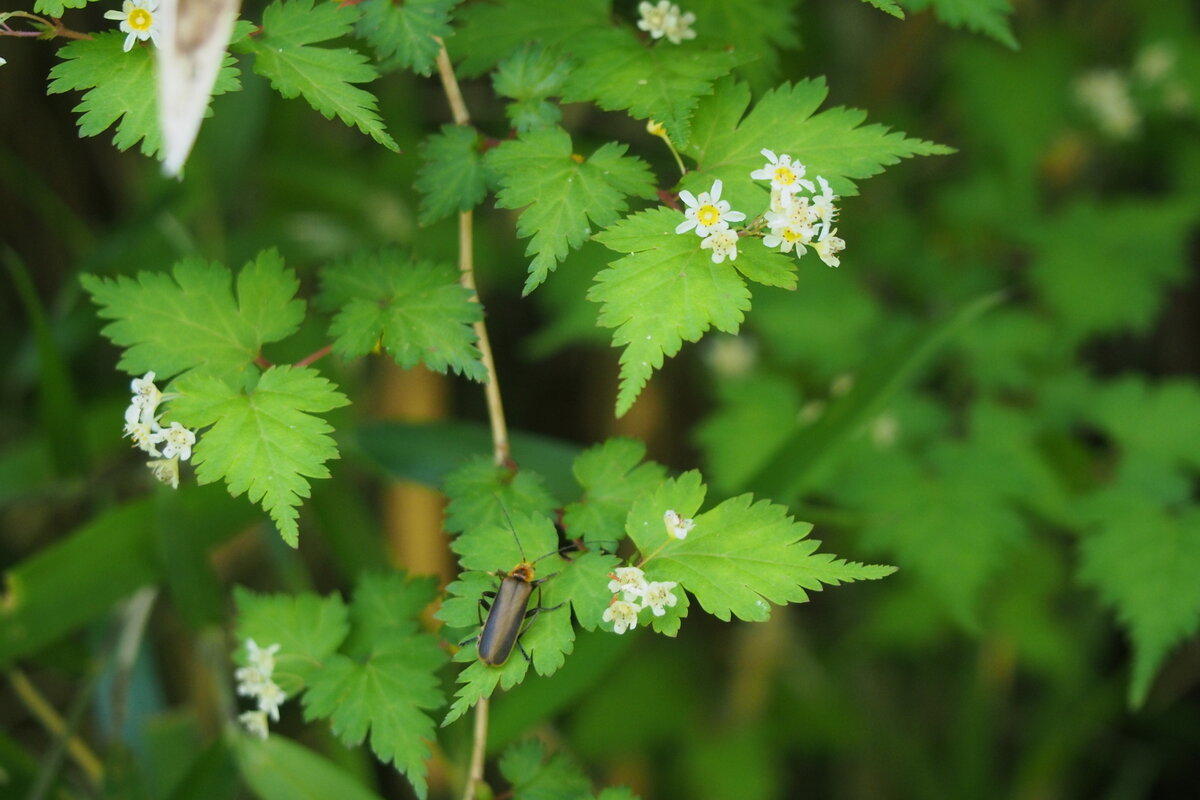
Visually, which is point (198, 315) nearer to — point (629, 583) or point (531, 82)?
point (531, 82)

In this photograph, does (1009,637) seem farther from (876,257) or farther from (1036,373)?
(876,257)

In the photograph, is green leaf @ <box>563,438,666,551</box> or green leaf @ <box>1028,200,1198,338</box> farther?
green leaf @ <box>1028,200,1198,338</box>

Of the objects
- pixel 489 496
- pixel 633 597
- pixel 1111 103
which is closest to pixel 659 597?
pixel 633 597

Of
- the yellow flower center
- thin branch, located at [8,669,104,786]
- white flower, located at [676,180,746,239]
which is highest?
the yellow flower center

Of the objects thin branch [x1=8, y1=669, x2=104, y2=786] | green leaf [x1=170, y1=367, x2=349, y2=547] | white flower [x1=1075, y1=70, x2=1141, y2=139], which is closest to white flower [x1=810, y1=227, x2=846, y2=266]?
green leaf [x1=170, y1=367, x2=349, y2=547]

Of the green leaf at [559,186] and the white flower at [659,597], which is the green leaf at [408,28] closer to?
the green leaf at [559,186]

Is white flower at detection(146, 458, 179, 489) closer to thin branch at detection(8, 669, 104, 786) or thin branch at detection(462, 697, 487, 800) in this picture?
thin branch at detection(462, 697, 487, 800)

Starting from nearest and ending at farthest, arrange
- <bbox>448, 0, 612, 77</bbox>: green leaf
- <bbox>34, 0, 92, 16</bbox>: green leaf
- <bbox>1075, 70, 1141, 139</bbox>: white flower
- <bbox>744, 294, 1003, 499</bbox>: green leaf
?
<bbox>34, 0, 92, 16</bbox>: green leaf, <bbox>448, 0, 612, 77</bbox>: green leaf, <bbox>744, 294, 1003, 499</bbox>: green leaf, <bbox>1075, 70, 1141, 139</bbox>: white flower
